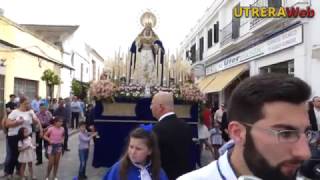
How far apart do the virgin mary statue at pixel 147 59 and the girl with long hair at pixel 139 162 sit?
350 inches

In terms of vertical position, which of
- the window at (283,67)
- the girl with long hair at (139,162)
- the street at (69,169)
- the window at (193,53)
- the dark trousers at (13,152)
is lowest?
the street at (69,169)

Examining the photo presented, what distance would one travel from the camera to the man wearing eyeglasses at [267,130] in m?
1.53

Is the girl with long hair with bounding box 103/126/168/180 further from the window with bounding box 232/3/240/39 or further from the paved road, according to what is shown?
the window with bounding box 232/3/240/39

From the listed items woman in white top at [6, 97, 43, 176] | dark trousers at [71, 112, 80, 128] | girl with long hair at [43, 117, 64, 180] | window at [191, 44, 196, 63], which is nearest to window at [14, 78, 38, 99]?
dark trousers at [71, 112, 80, 128]

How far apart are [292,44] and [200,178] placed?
1475 centimetres

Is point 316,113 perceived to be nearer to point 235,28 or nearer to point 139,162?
point 139,162

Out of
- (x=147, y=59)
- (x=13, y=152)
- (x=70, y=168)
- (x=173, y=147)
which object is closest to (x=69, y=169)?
(x=70, y=168)

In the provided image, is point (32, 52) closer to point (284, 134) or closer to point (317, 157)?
point (317, 157)

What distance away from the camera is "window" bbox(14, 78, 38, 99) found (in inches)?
918

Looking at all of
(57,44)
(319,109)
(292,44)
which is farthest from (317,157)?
(57,44)

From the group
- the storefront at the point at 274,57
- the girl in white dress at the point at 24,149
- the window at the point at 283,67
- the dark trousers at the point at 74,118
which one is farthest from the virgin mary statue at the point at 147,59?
the dark trousers at the point at 74,118

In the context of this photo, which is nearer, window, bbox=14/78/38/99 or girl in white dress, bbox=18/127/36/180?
girl in white dress, bbox=18/127/36/180

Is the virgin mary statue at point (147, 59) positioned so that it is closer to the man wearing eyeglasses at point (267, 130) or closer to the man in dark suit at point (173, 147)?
the man in dark suit at point (173, 147)

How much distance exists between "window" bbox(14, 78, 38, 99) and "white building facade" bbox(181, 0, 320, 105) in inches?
372
